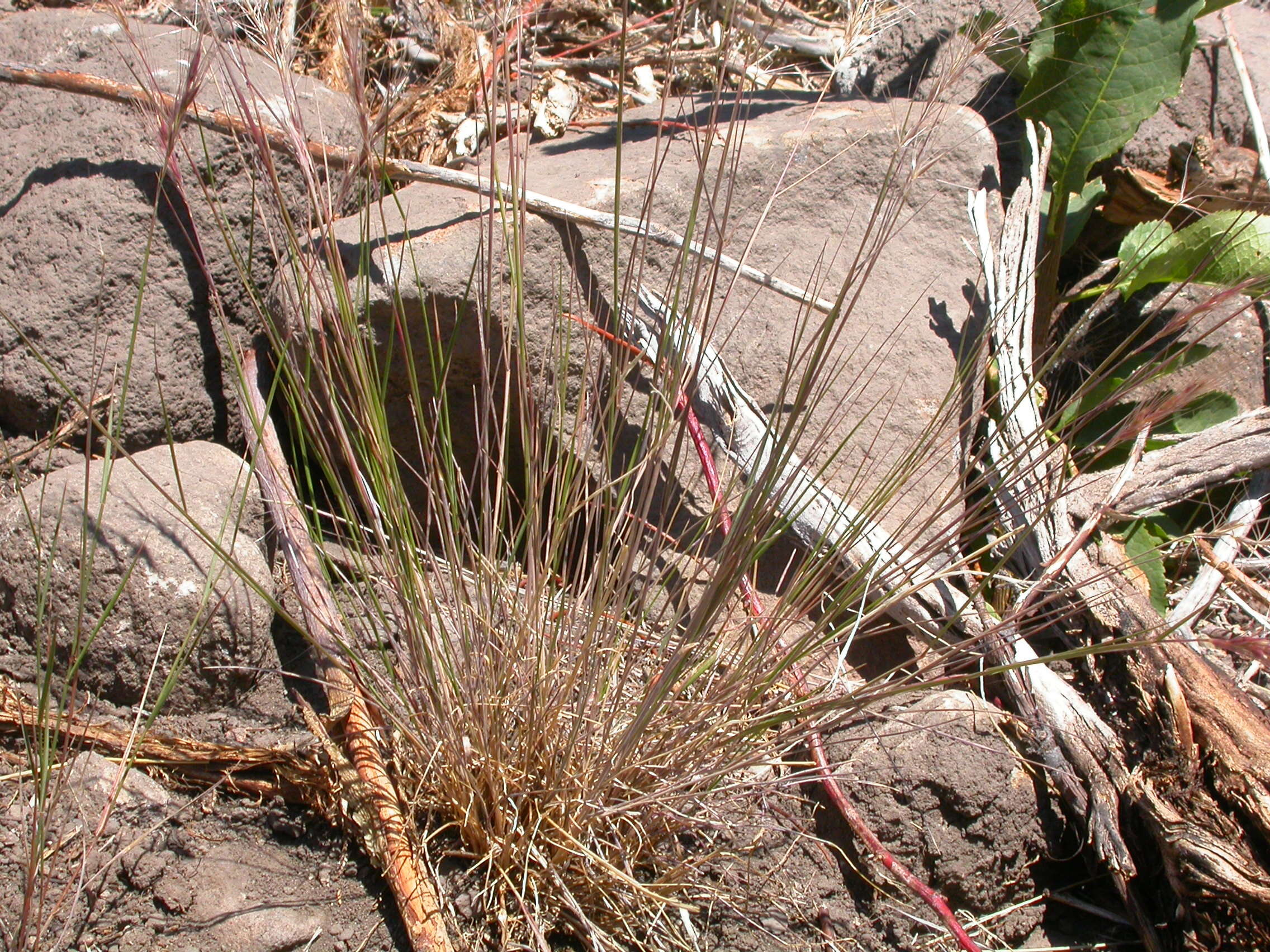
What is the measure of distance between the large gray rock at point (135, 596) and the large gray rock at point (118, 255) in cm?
30

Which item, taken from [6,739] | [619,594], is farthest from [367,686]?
[6,739]

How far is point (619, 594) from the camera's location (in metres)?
1.22

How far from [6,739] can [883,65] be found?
2.41 meters

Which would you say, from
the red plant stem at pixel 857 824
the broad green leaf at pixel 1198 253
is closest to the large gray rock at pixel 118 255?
the red plant stem at pixel 857 824

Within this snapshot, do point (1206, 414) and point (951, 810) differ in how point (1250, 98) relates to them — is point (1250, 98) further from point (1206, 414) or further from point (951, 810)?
point (951, 810)

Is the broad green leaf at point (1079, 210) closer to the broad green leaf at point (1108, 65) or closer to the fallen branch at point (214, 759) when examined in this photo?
the broad green leaf at point (1108, 65)

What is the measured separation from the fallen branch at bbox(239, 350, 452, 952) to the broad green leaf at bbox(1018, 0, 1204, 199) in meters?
1.71

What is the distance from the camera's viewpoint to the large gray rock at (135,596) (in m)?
1.44

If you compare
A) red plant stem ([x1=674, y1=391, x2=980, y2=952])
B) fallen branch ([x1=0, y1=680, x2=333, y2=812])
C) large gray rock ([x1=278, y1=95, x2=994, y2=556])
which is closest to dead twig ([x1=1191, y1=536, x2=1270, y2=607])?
large gray rock ([x1=278, y1=95, x2=994, y2=556])

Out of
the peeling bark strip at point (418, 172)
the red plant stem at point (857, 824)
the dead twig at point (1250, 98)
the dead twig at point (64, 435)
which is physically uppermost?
the dead twig at point (1250, 98)

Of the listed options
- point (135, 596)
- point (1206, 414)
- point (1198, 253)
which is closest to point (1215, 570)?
point (1206, 414)

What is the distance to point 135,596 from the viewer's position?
145cm

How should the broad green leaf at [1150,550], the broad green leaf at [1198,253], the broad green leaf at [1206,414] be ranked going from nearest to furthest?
the broad green leaf at [1150,550]
the broad green leaf at [1198,253]
the broad green leaf at [1206,414]

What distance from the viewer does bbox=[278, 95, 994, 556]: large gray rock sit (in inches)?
69.9
